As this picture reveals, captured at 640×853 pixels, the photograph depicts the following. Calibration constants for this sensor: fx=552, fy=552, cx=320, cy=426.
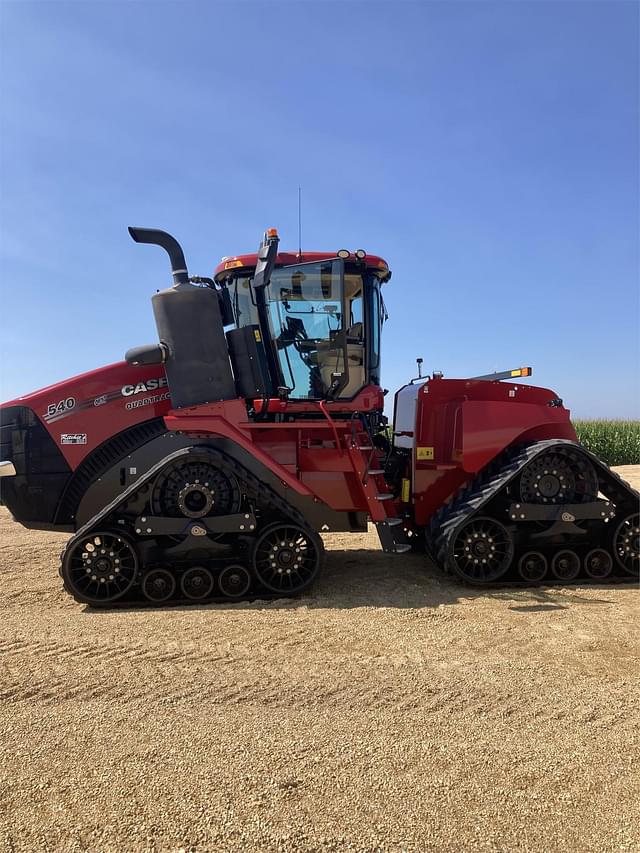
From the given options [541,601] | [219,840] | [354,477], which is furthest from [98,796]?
[541,601]

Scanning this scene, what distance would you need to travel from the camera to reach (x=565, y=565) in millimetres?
5695

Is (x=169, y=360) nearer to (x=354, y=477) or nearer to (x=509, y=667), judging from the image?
(x=354, y=477)

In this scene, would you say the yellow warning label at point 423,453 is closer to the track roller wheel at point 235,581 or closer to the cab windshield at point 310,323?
the cab windshield at point 310,323

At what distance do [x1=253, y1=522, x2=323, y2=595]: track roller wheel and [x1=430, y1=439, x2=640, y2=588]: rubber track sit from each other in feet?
4.15

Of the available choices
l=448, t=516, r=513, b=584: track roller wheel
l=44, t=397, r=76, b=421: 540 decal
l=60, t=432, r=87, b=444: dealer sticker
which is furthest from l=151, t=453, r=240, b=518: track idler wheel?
l=448, t=516, r=513, b=584: track roller wheel

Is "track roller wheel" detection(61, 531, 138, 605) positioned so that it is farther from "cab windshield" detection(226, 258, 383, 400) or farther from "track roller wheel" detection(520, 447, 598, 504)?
"track roller wheel" detection(520, 447, 598, 504)

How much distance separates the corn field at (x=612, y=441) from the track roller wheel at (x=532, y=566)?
1827cm

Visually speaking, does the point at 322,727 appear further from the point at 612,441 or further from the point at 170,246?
the point at 612,441

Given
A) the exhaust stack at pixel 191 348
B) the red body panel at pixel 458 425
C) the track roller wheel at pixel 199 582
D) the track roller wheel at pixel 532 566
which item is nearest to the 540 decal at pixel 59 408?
the exhaust stack at pixel 191 348

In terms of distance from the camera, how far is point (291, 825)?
2.29 metres

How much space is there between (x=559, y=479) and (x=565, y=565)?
89 centimetres

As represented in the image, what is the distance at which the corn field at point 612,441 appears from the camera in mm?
22234

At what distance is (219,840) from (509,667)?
2255 millimetres

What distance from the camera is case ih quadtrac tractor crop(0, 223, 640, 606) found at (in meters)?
5.14
